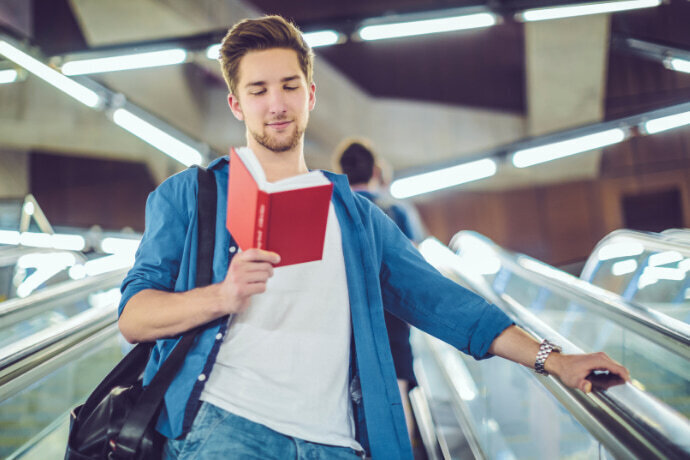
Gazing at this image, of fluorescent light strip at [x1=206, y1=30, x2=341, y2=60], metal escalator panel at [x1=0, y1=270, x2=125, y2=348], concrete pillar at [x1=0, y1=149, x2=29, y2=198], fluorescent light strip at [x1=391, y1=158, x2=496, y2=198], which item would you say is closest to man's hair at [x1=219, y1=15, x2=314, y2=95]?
metal escalator panel at [x1=0, y1=270, x2=125, y2=348]

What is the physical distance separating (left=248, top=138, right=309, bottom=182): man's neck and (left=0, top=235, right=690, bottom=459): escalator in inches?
40.4

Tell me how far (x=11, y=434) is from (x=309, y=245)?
8.67 ft

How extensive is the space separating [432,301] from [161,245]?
817 millimetres

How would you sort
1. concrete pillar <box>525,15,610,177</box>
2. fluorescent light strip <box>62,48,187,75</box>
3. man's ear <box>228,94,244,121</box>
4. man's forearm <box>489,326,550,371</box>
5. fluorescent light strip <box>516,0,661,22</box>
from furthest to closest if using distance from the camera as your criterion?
concrete pillar <box>525,15,610,177</box> < fluorescent light strip <box>62,48,187,75</box> < fluorescent light strip <box>516,0,661,22</box> < man's ear <box>228,94,244,121</box> < man's forearm <box>489,326,550,371</box>

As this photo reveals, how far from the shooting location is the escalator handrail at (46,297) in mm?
3037

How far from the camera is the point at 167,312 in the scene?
132 cm

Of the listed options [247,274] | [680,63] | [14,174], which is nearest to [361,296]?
[247,274]

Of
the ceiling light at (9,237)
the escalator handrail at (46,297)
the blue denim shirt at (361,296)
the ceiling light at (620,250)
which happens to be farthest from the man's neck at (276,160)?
the ceiling light at (9,237)

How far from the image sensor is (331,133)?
35.9 feet

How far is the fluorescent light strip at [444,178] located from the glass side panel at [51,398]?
11.6ft

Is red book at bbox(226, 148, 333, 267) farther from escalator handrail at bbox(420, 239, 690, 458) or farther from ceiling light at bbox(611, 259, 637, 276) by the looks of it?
ceiling light at bbox(611, 259, 637, 276)

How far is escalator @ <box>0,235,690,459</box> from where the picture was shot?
133 centimetres

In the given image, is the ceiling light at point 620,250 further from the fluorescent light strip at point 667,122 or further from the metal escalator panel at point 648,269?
the fluorescent light strip at point 667,122

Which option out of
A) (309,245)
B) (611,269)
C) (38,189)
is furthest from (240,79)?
(38,189)
